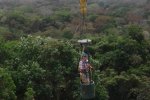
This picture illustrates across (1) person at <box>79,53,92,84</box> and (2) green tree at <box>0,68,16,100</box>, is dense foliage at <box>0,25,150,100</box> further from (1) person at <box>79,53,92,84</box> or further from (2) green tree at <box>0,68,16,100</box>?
(1) person at <box>79,53,92,84</box>

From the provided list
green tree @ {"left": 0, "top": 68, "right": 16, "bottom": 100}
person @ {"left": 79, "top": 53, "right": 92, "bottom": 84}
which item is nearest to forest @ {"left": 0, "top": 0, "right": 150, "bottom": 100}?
green tree @ {"left": 0, "top": 68, "right": 16, "bottom": 100}

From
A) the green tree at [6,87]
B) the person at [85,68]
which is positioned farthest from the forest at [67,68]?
the person at [85,68]

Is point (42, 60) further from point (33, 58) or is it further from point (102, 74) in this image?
point (102, 74)

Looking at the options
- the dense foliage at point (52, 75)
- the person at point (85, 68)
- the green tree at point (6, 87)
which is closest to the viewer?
the person at point (85, 68)

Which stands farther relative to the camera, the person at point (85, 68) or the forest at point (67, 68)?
the forest at point (67, 68)

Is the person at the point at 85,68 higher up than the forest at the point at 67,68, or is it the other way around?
the person at the point at 85,68

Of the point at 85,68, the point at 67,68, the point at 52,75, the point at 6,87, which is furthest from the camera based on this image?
the point at 67,68

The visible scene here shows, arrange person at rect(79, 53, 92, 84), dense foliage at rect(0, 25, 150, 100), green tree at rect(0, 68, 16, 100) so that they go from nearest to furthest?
person at rect(79, 53, 92, 84) < green tree at rect(0, 68, 16, 100) < dense foliage at rect(0, 25, 150, 100)

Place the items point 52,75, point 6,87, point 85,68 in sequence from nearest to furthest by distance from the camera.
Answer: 1. point 85,68
2. point 6,87
3. point 52,75

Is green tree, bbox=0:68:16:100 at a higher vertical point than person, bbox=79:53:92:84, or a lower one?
lower

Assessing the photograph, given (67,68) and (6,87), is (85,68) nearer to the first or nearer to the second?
(6,87)

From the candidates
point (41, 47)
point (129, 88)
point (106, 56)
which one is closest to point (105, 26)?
point (106, 56)

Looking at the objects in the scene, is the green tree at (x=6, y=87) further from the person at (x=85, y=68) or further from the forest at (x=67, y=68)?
the person at (x=85, y=68)

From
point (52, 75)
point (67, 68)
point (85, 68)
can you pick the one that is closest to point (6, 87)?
point (52, 75)
